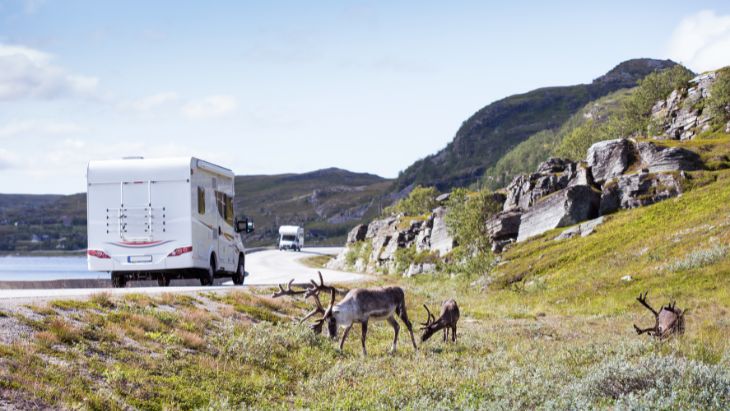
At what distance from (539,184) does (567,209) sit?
29.2ft

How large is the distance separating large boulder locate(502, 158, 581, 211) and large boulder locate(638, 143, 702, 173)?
7587mm

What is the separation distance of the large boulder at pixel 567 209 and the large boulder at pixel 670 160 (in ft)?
19.5

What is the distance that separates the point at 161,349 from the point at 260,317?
22.6 ft

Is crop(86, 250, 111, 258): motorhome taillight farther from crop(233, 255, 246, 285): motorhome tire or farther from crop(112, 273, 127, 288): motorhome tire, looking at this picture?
crop(233, 255, 246, 285): motorhome tire

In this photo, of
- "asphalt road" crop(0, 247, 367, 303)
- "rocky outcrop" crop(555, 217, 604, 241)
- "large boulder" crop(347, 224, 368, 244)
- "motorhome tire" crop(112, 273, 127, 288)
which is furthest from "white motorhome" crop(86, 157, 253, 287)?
"large boulder" crop(347, 224, 368, 244)

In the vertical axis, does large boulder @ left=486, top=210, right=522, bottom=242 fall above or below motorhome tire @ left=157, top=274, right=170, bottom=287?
above

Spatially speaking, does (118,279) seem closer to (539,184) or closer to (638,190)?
(638,190)

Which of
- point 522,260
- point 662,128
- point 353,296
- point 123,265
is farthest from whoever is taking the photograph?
point 662,128

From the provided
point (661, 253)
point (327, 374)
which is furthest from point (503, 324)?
point (661, 253)

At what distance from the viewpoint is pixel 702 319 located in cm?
2370

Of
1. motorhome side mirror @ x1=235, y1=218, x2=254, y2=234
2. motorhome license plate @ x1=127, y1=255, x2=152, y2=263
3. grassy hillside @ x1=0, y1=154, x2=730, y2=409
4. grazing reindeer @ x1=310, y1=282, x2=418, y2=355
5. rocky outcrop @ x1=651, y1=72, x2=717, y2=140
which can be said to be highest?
rocky outcrop @ x1=651, y1=72, x2=717, y2=140

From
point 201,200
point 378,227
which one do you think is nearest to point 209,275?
point 201,200

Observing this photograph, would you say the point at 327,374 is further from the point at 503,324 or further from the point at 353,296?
the point at 503,324

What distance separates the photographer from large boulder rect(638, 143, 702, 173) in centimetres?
6294
